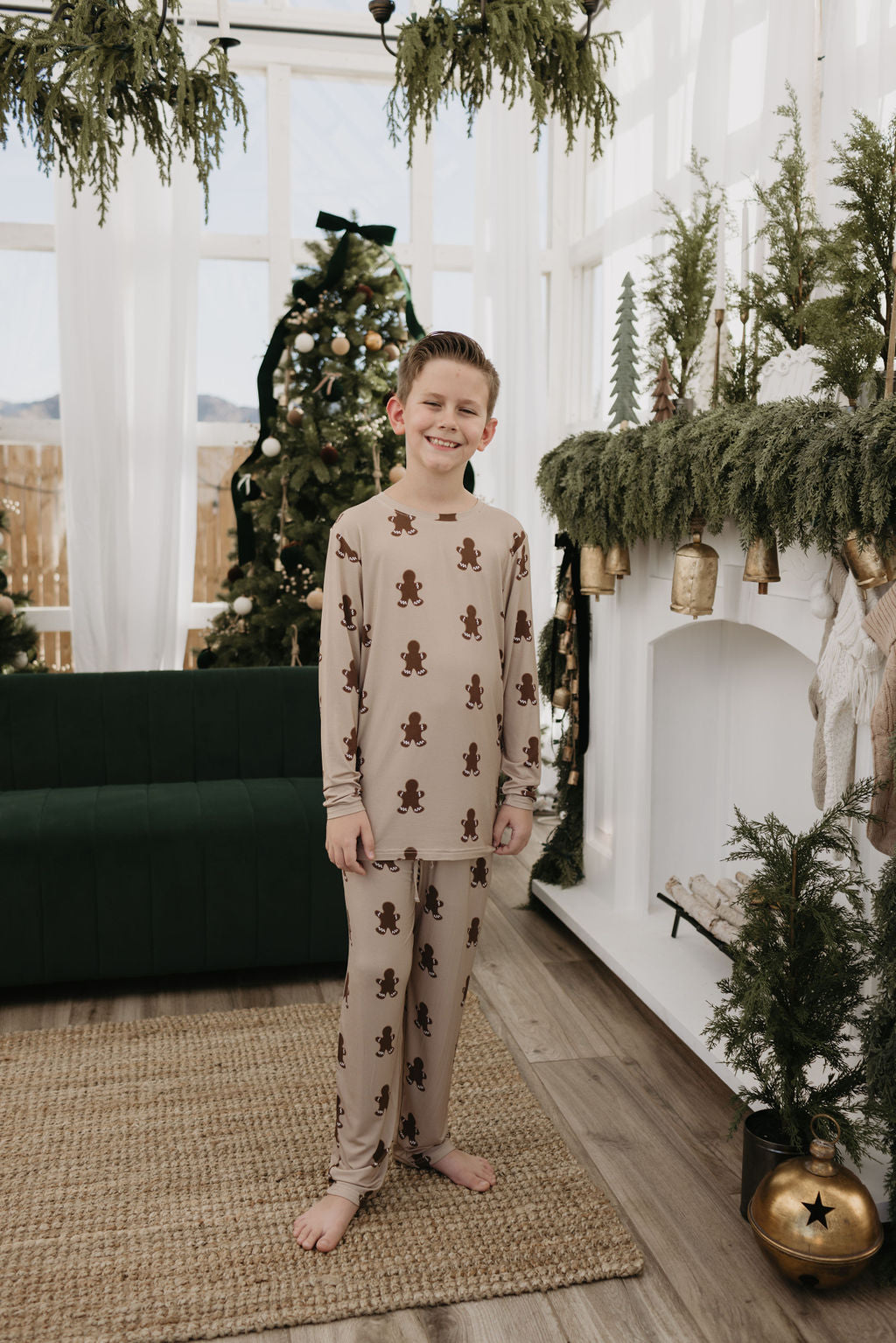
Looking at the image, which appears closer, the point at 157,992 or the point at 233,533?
the point at 157,992

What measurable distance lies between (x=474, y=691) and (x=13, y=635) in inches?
122

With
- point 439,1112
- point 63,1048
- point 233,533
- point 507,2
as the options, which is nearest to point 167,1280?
point 439,1112

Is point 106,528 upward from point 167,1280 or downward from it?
upward

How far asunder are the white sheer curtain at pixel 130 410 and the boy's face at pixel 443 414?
10.0 ft

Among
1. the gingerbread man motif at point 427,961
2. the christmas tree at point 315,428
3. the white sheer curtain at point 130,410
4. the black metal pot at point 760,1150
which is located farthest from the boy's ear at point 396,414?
the white sheer curtain at point 130,410

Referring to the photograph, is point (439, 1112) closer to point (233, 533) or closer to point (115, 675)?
point (115, 675)

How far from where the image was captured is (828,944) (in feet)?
6.14

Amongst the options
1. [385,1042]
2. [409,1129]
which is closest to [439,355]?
[385,1042]

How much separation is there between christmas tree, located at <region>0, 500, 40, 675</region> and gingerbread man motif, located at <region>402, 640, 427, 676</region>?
9.62ft

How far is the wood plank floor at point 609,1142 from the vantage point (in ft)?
5.82

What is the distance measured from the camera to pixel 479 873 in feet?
6.49

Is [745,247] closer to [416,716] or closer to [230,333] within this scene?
[416,716]

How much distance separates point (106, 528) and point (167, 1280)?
3362 millimetres

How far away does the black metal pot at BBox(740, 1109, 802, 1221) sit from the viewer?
1938 mm
